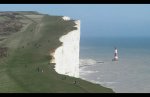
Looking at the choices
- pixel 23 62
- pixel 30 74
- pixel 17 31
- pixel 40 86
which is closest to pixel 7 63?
pixel 23 62

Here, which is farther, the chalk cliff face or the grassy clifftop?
the chalk cliff face

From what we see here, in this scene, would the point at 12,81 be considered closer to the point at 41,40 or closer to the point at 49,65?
the point at 49,65

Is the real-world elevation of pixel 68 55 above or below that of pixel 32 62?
above

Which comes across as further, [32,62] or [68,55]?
[68,55]
